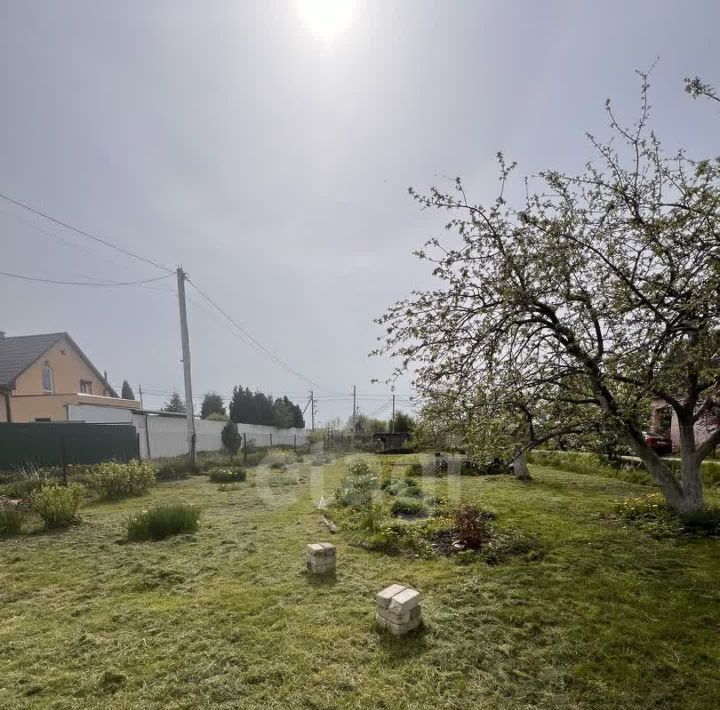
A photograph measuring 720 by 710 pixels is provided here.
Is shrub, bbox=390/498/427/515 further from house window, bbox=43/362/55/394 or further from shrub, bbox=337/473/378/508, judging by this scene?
house window, bbox=43/362/55/394

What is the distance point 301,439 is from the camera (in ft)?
88.6

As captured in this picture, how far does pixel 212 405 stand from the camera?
36.1m

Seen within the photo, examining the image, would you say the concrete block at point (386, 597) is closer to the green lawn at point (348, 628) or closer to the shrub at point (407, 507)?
the green lawn at point (348, 628)

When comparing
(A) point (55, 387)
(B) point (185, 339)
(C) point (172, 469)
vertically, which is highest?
(B) point (185, 339)

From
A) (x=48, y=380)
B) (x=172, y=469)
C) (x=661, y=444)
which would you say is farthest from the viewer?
(x=48, y=380)

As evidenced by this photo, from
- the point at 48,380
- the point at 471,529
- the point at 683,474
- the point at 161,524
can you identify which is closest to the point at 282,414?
the point at 48,380

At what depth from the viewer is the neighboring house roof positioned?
1664 centimetres

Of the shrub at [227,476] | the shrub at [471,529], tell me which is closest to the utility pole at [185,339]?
the shrub at [227,476]

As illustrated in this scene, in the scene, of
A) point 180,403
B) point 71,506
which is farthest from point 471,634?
point 180,403

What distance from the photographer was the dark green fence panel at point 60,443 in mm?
9969

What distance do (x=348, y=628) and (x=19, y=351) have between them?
882 inches

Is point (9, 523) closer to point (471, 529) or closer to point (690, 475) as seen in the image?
point (471, 529)

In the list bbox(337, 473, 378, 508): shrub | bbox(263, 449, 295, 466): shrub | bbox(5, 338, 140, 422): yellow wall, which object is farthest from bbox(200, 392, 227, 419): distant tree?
bbox(337, 473, 378, 508): shrub

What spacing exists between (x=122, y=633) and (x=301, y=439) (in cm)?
2451
